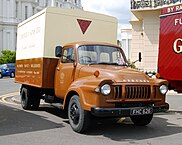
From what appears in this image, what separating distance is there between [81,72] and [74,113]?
1.02 metres

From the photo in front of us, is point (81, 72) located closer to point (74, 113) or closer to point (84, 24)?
point (74, 113)

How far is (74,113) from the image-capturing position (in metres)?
8.40

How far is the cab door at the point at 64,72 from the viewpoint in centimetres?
920

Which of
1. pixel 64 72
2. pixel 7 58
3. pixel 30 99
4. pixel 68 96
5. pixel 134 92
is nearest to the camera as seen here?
pixel 134 92

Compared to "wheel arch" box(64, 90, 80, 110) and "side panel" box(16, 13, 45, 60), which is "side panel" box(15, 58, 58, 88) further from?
"wheel arch" box(64, 90, 80, 110)

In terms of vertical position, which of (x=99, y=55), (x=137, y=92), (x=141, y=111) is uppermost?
(x=99, y=55)

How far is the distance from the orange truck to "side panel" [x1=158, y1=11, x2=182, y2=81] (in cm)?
159

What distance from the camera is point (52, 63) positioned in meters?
10.4

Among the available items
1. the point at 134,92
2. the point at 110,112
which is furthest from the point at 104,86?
the point at 134,92

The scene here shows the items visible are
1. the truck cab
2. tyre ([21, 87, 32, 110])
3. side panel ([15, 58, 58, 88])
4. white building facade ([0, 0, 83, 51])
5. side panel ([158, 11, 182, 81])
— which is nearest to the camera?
the truck cab

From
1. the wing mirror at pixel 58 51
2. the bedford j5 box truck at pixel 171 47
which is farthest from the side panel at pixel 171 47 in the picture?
the wing mirror at pixel 58 51

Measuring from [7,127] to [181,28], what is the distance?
19.0 feet

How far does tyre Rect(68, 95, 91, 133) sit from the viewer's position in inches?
314

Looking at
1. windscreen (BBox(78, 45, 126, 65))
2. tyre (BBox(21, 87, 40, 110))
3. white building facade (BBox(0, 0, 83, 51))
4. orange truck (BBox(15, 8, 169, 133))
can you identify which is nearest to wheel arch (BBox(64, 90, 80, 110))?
orange truck (BBox(15, 8, 169, 133))
